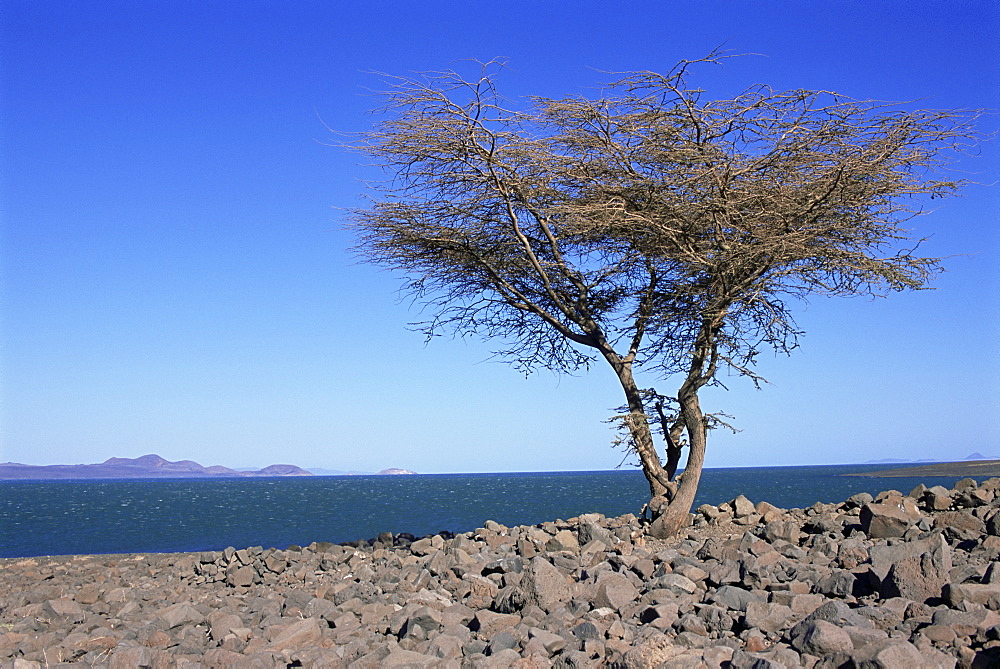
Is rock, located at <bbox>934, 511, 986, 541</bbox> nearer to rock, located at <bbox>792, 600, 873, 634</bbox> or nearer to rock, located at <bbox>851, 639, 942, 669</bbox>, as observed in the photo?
rock, located at <bbox>792, 600, 873, 634</bbox>

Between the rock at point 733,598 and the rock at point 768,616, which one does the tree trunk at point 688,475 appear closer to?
the rock at point 733,598

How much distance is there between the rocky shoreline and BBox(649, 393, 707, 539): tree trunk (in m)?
0.28

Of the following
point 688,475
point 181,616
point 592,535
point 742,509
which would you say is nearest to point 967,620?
point 592,535

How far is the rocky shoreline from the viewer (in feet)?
16.8

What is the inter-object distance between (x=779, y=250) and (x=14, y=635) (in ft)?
29.1

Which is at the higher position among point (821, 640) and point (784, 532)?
point (784, 532)

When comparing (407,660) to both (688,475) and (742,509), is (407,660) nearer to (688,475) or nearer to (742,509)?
(688,475)

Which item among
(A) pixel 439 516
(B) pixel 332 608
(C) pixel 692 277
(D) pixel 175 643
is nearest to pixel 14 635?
(D) pixel 175 643

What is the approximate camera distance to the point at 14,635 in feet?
26.5

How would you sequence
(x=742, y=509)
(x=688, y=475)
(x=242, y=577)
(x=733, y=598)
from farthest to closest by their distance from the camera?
(x=242, y=577) → (x=688, y=475) → (x=742, y=509) → (x=733, y=598)

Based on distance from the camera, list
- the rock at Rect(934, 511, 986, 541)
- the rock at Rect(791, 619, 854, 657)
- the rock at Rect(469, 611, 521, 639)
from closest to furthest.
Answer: the rock at Rect(791, 619, 854, 657)
the rock at Rect(469, 611, 521, 639)
the rock at Rect(934, 511, 986, 541)

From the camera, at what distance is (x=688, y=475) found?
1102cm

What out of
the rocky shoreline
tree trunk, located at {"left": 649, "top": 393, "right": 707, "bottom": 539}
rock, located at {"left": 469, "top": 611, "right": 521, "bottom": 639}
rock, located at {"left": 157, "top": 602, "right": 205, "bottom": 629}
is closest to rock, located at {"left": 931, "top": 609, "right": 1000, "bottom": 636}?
the rocky shoreline

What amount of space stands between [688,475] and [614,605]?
4776 millimetres
